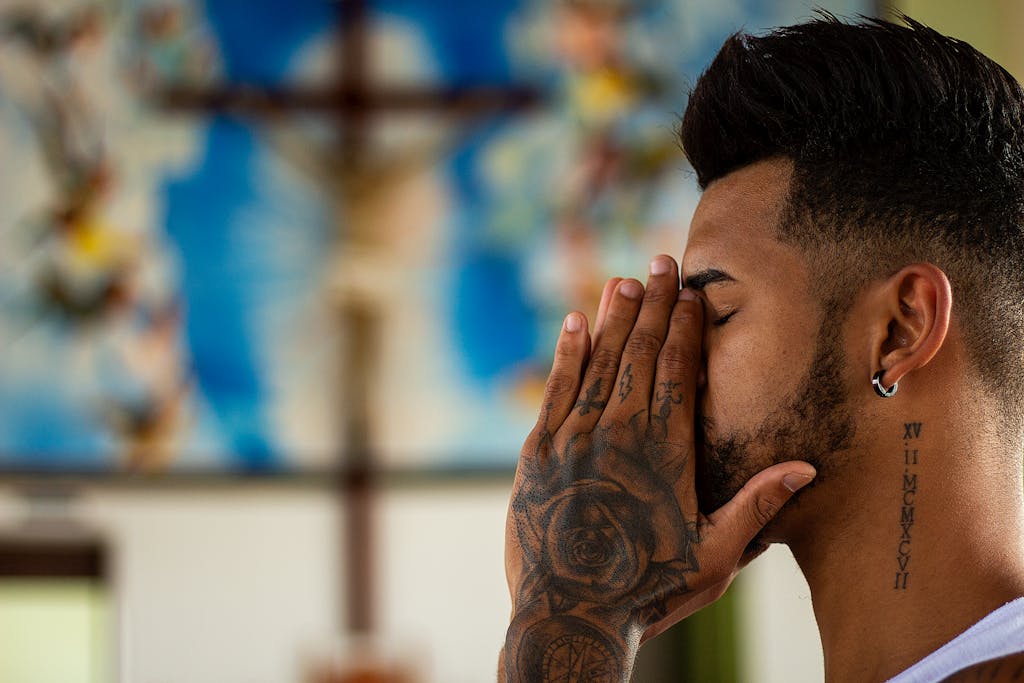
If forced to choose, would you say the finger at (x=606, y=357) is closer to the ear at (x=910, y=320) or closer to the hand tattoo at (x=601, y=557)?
the hand tattoo at (x=601, y=557)

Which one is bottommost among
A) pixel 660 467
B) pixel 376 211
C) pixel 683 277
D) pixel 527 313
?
pixel 660 467

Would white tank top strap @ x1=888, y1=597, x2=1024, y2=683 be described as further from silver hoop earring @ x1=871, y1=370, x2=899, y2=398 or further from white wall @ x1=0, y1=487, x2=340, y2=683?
white wall @ x1=0, y1=487, x2=340, y2=683

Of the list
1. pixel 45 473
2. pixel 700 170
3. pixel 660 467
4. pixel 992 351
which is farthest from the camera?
pixel 45 473

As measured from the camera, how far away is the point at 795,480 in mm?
1438

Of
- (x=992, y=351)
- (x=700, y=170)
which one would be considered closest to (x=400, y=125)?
(x=700, y=170)

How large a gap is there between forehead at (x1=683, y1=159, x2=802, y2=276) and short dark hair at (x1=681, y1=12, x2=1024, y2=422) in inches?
0.7

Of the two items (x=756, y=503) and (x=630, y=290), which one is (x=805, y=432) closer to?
(x=756, y=503)

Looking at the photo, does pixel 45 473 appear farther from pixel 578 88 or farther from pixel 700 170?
pixel 700 170

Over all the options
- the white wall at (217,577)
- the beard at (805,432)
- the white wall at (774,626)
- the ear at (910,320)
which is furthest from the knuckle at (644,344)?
the white wall at (217,577)

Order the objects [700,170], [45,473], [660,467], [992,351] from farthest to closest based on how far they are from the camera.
→ 1. [45,473]
2. [700,170]
3. [660,467]
4. [992,351]

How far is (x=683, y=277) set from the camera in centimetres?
158

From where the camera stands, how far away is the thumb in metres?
1.44

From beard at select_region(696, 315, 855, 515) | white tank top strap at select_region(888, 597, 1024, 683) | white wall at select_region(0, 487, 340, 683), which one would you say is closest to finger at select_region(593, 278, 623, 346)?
beard at select_region(696, 315, 855, 515)

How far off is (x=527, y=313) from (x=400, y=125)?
98 cm
